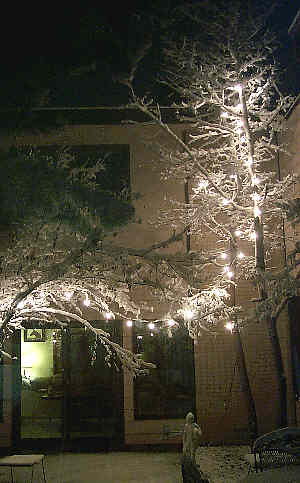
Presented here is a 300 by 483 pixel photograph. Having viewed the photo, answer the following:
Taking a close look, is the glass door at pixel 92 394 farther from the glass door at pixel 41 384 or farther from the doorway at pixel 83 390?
the glass door at pixel 41 384

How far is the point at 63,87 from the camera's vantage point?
460 inches

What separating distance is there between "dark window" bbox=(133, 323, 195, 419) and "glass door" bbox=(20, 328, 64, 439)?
1841mm

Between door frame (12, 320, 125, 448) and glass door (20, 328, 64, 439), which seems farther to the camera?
glass door (20, 328, 64, 439)

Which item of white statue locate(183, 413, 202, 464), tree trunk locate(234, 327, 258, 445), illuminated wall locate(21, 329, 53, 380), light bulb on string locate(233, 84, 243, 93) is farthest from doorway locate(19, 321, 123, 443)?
light bulb on string locate(233, 84, 243, 93)

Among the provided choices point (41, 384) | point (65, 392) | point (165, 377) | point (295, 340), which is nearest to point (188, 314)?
point (165, 377)

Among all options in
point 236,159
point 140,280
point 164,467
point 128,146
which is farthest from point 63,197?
point 164,467

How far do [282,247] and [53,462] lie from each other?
6512 millimetres

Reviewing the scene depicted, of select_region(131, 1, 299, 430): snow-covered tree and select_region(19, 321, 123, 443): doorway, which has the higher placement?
select_region(131, 1, 299, 430): snow-covered tree

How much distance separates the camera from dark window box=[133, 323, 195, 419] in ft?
36.3

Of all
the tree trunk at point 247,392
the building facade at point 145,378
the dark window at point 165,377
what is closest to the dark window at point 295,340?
the building facade at point 145,378

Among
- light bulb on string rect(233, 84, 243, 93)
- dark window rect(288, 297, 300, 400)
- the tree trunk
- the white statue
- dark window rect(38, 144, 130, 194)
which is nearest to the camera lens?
the white statue

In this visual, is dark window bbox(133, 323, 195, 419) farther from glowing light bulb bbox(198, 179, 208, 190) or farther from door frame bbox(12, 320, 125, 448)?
glowing light bulb bbox(198, 179, 208, 190)

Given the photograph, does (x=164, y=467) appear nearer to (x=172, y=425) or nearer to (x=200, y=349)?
(x=172, y=425)

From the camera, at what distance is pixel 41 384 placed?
45.9ft
